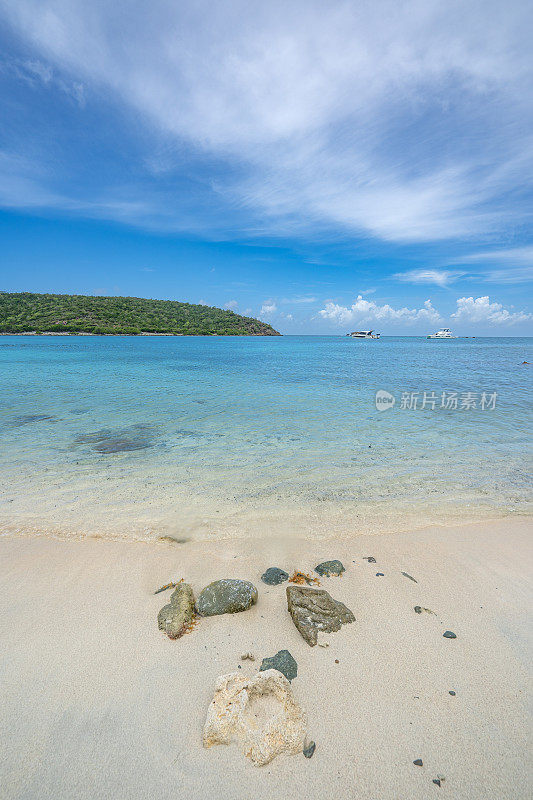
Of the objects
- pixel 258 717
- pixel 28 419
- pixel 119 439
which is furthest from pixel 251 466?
pixel 28 419

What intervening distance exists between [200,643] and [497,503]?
305 inches

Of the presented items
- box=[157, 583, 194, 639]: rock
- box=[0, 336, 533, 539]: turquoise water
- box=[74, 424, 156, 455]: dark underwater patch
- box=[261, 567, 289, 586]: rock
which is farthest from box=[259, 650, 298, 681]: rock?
box=[74, 424, 156, 455]: dark underwater patch

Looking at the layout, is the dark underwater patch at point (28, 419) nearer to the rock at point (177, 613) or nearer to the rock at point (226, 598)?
the rock at point (177, 613)

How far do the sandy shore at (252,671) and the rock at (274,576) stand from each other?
16cm

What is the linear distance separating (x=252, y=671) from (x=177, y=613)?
4.12 feet

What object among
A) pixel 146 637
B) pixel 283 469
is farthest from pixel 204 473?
pixel 146 637

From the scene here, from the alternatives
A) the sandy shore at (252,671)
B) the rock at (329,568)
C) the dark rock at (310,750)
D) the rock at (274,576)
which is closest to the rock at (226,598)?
the sandy shore at (252,671)

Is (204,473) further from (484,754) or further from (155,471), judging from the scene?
(484,754)

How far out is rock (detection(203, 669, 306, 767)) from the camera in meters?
2.92

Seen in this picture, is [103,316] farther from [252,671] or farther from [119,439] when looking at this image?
[252,671]

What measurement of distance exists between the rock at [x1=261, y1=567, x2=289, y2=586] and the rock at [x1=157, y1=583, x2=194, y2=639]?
119 centimetres

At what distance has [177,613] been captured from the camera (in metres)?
4.38

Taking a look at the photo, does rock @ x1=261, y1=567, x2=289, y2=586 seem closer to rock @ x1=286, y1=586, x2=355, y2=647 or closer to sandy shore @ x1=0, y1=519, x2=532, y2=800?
sandy shore @ x1=0, y1=519, x2=532, y2=800

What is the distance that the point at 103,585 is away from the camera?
5137 mm
